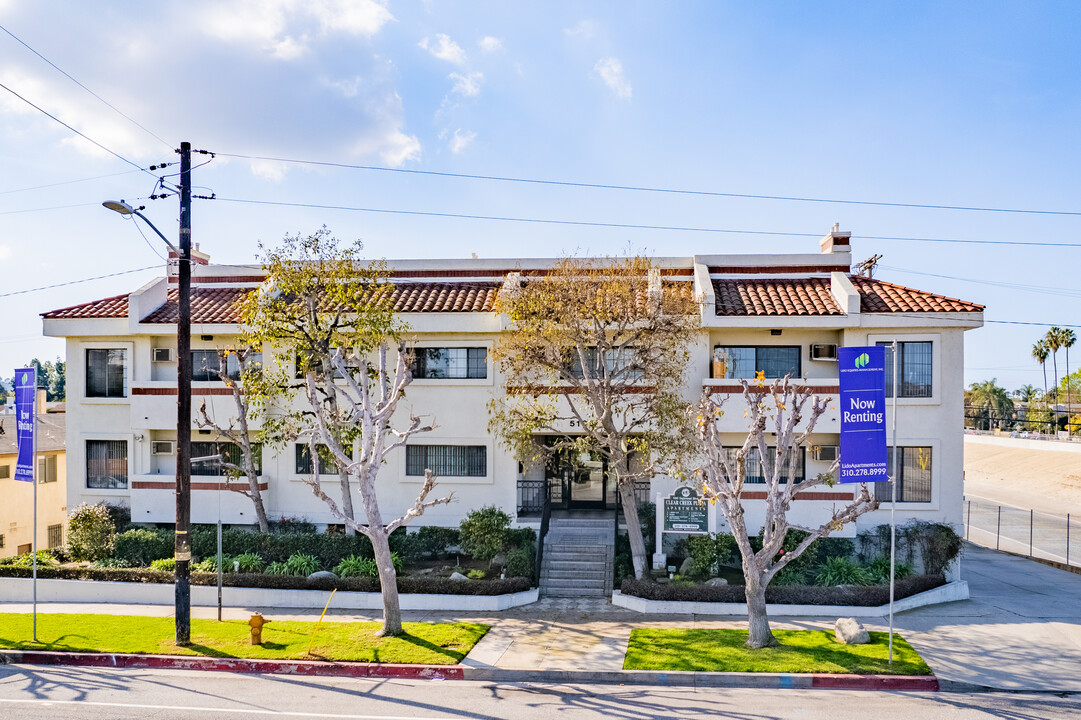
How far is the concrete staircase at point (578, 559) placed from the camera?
1862 centimetres

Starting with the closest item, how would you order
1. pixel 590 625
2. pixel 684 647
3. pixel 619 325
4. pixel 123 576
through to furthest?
pixel 684 647 → pixel 590 625 → pixel 619 325 → pixel 123 576

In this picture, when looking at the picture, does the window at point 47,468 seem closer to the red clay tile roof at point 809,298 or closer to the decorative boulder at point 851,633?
the red clay tile roof at point 809,298

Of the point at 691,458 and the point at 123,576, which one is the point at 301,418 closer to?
the point at 123,576

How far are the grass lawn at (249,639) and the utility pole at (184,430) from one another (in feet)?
2.71

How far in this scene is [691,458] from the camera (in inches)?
752

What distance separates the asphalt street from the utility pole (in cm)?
173

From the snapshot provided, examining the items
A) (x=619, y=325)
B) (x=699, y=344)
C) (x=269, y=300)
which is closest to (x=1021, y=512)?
(x=699, y=344)

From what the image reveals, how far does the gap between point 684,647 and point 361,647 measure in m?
6.19

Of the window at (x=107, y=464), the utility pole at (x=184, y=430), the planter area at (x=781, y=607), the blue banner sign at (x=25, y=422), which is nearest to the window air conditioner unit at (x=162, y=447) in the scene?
the window at (x=107, y=464)

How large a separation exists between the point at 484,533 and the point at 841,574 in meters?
8.79

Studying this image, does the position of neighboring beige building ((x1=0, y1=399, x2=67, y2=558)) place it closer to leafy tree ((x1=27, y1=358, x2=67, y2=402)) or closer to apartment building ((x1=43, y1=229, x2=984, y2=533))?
apartment building ((x1=43, y1=229, x2=984, y2=533))

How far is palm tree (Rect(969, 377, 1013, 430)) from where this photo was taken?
307 feet

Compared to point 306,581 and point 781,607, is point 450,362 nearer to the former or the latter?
point 306,581

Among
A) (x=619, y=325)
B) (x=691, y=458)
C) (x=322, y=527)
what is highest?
(x=619, y=325)
